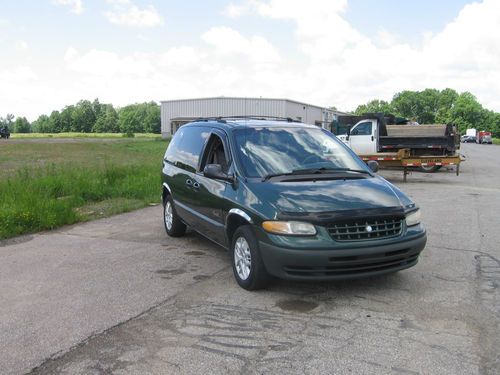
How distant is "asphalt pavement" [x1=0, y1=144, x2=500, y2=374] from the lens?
3.59 m

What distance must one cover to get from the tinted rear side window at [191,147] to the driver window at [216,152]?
0.78 feet

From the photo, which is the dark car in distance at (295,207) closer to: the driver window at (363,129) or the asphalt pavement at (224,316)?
the asphalt pavement at (224,316)

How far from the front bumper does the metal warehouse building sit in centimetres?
5135

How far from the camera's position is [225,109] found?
60719mm

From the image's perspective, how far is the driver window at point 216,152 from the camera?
20.0ft

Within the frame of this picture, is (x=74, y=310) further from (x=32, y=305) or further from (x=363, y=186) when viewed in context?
(x=363, y=186)

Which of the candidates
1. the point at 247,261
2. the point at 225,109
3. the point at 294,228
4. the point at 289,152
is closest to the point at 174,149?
the point at 289,152

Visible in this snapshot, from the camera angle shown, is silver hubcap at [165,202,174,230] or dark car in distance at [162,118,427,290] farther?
silver hubcap at [165,202,174,230]

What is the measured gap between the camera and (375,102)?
156 meters

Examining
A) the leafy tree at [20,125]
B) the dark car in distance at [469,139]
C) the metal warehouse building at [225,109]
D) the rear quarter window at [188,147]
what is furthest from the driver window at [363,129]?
the leafy tree at [20,125]

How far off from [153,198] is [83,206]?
1.63 metres

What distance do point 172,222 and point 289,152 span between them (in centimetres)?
266

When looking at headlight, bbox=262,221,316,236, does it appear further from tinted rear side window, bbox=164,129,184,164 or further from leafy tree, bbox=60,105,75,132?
leafy tree, bbox=60,105,75,132

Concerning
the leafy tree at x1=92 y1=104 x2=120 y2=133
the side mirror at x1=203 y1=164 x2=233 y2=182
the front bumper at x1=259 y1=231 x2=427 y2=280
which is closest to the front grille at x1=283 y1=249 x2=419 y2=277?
the front bumper at x1=259 y1=231 x2=427 y2=280
